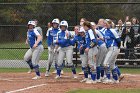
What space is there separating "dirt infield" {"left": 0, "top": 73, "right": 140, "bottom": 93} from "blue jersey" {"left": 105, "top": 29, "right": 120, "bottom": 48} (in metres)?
1.39

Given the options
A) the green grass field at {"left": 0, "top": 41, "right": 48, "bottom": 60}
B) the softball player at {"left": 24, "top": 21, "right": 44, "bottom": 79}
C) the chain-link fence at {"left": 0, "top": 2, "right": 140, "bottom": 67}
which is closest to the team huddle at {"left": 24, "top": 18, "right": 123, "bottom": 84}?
the softball player at {"left": 24, "top": 21, "right": 44, "bottom": 79}

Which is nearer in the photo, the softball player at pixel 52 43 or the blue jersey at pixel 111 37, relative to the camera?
the blue jersey at pixel 111 37

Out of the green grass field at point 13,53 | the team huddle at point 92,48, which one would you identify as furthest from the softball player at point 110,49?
the green grass field at point 13,53

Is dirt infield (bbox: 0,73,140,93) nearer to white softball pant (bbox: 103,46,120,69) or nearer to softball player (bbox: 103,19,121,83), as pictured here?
softball player (bbox: 103,19,121,83)

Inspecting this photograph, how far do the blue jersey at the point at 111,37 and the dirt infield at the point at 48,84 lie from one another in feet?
4.58

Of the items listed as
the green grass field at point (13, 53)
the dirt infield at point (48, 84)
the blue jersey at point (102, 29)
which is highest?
the blue jersey at point (102, 29)

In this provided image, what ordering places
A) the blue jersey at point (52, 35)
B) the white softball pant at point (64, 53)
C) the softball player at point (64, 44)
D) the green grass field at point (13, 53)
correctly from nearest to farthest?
the softball player at point (64, 44)
the white softball pant at point (64, 53)
the blue jersey at point (52, 35)
the green grass field at point (13, 53)

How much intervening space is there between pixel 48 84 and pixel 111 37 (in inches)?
106

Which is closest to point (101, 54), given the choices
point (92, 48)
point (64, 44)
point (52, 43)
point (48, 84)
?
point (92, 48)

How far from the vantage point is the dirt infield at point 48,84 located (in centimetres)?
1420

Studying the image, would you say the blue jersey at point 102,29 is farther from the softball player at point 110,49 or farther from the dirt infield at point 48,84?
the dirt infield at point 48,84

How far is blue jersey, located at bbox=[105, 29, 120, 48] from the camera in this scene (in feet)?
52.1

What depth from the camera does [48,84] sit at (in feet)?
51.1

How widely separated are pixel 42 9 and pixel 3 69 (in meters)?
3.68
